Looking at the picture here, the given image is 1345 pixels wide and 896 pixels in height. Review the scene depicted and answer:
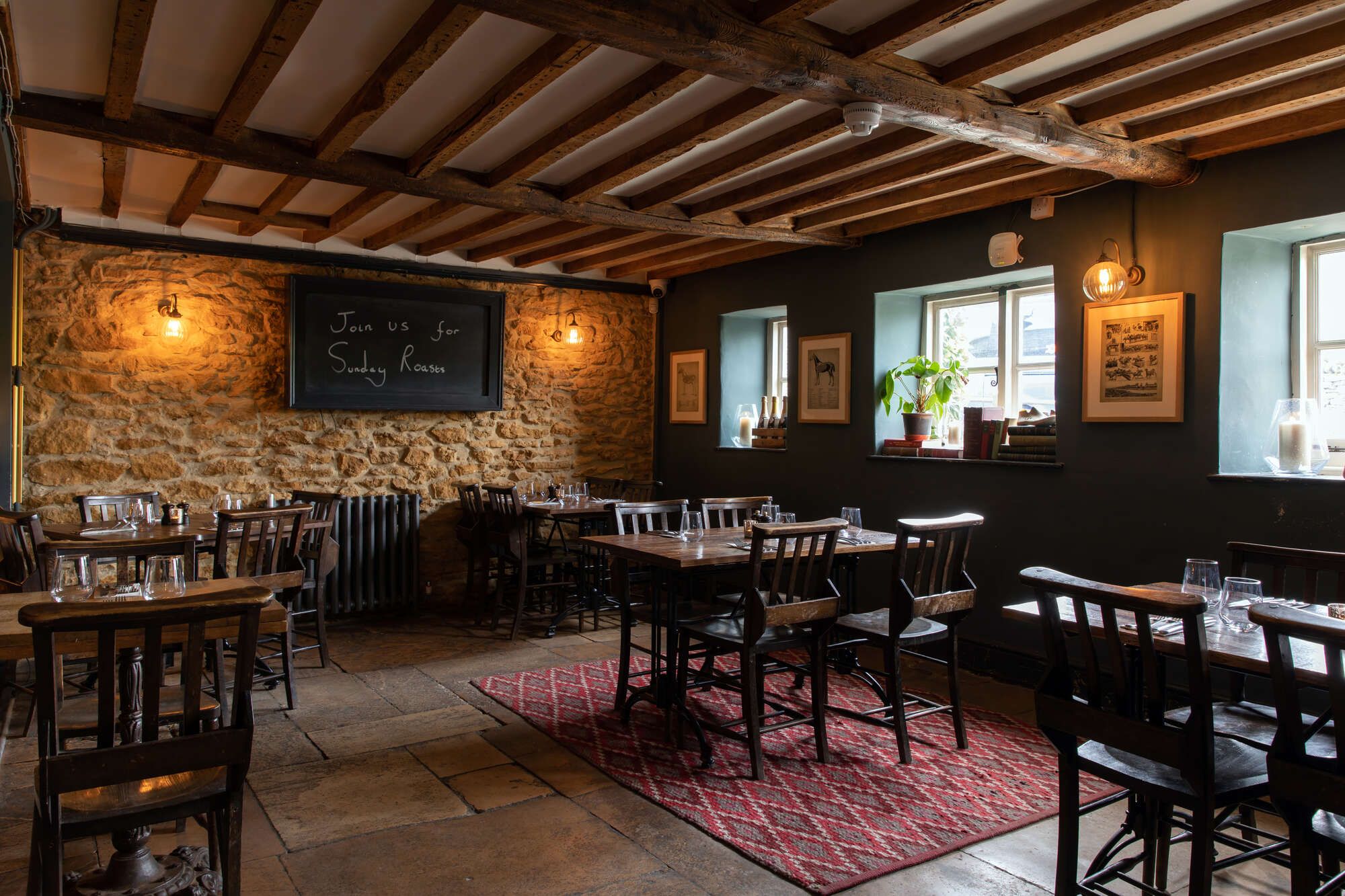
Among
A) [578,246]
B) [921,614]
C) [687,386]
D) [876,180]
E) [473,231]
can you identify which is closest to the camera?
[921,614]

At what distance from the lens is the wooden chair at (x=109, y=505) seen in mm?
4785

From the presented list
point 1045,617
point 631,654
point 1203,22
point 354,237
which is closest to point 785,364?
point 631,654

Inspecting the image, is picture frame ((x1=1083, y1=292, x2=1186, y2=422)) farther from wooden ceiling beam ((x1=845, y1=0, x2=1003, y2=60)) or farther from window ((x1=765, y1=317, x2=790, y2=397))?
window ((x1=765, y1=317, x2=790, y2=397))

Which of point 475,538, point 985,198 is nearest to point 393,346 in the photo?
point 475,538

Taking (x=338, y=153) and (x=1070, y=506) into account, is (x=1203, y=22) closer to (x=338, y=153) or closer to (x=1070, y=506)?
(x=1070, y=506)

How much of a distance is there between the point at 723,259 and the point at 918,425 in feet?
A: 6.52

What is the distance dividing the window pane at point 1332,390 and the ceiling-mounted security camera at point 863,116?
2435mm

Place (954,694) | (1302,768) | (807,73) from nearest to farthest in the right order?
(1302,768) < (807,73) < (954,694)

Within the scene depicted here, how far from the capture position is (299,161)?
12.7ft

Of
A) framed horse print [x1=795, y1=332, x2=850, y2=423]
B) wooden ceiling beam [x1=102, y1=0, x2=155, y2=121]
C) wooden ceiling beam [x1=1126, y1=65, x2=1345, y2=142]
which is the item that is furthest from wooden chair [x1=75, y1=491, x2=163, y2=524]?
wooden ceiling beam [x1=1126, y1=65, x2=1345, y2=142]

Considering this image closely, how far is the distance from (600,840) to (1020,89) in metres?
2.99

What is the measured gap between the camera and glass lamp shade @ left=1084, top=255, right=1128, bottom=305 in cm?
412

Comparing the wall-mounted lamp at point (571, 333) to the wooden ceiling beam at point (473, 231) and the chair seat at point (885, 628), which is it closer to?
the wooden ceiling beam at point (473, 231)

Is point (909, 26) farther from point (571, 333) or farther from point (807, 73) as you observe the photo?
point (571, 333)
